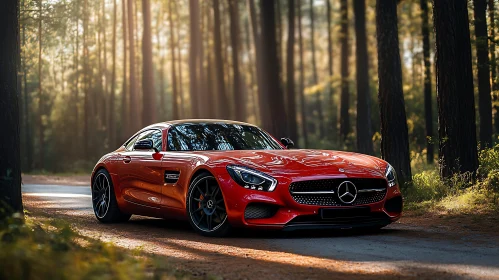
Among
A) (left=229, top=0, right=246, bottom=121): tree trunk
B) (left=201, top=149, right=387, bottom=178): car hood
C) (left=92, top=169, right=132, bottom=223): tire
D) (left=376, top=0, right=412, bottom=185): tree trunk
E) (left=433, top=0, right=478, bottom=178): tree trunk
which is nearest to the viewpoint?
(left=201, top=149, right=387, bottom=178): car hood

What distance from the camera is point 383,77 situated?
1698 centimetres

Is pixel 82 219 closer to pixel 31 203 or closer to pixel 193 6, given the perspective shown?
pixel 31 203

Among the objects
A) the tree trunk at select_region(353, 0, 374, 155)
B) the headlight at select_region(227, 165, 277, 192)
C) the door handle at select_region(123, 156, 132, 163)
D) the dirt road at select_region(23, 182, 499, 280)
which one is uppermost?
the tree trunk at select_region(353, 0, 374, 155)

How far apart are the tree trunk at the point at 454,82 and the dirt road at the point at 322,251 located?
3.33 m

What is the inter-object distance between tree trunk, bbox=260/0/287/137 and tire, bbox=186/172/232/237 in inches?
722

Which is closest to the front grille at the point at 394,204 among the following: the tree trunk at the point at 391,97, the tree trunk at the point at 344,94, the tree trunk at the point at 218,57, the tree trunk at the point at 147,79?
the tree trunk at the point at 391,97

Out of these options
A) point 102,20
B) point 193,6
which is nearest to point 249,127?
point 193,6

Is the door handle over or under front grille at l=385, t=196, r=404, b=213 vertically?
over

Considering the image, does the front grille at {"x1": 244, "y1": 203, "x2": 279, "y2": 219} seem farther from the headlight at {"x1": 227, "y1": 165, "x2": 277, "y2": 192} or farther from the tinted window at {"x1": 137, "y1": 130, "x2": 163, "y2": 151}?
the tinted window at {"x1": 137, "y1": 130, "x2": 163, "y2": 151}

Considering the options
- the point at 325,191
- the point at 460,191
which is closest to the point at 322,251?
the point at 325,191

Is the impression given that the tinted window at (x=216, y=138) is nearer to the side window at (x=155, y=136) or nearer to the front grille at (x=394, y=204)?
the side window at (x=155, y=136)

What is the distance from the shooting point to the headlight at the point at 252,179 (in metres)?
9.69

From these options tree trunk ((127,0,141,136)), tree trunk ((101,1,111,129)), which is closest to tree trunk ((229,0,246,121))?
tree trunk ((127,0,141,136))

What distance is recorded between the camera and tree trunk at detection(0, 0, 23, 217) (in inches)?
409
